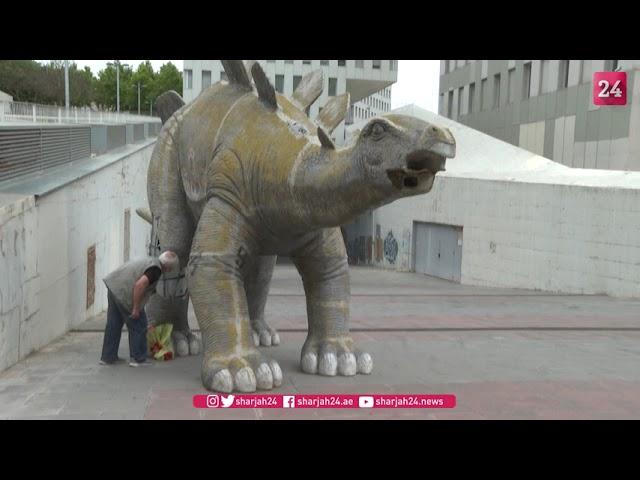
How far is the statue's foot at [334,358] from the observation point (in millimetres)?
6660

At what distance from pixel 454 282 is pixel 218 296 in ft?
53.7

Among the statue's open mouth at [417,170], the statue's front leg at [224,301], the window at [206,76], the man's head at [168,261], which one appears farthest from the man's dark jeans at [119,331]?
the window at [206,76]

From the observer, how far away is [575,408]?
5.94 meters

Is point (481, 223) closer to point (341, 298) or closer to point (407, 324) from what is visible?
point (407, 324)

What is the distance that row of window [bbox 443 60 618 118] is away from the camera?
25.7 m

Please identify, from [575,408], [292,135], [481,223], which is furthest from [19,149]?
[481,223]

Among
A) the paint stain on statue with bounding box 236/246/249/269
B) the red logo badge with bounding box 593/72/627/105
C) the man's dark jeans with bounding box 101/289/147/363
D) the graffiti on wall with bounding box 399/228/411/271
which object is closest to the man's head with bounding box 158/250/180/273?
the man's dark jeans with bounding box 101/289/147/363

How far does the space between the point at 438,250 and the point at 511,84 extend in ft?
36.4

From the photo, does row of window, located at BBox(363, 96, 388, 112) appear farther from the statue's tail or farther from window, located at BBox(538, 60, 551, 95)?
the statue's tail

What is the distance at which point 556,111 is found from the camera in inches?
1039

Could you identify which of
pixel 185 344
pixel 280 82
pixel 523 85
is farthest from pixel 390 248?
pixel 280 82

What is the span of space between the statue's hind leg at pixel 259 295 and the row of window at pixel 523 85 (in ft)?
59.8

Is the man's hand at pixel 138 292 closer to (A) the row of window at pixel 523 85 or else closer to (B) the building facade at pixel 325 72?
(A) the row of window at pixel 523 85

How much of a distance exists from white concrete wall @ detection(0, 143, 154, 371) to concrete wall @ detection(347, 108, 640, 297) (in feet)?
33.1
